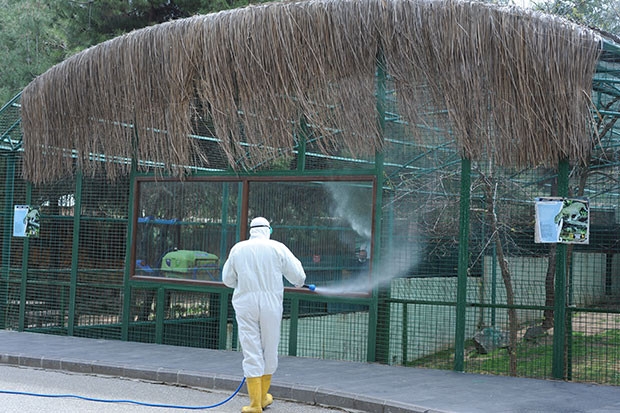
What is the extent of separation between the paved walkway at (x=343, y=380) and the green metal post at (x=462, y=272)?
0.98 ft

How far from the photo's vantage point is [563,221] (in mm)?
9039

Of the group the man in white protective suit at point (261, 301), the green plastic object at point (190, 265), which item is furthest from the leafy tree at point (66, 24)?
the man in white protective suit at point (261, 301)

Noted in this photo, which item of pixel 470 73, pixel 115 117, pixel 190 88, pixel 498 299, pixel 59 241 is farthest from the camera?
pixel 59 241

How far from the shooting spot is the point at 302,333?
1055 centimetres

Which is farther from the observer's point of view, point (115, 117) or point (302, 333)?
point (115, 117)

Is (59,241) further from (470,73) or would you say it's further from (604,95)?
(604,95)

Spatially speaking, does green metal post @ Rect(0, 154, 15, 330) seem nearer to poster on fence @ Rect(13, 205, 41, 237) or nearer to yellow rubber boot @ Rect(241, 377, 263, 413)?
poster on fence @ Rect(13, 205, 41, 237)

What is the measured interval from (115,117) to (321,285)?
13.5 ft

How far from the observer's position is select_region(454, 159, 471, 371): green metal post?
30.9 ft

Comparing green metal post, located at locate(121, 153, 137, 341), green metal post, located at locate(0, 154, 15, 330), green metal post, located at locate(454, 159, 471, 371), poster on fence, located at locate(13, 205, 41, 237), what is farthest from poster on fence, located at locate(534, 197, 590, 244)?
green metal post, located at locate(0, 154, 15, 330)

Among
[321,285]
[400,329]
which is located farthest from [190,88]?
[400,329]

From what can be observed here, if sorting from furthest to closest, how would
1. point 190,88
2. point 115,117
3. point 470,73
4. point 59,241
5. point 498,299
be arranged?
1. point 59,241
2. point 115,117
3. point 190,88
4. point 498,299
5. point 470,73

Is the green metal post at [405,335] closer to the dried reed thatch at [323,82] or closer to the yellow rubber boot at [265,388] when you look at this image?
the dried reed thatch at [323,82]

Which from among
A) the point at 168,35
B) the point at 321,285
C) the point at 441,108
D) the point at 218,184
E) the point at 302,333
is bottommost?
the point at 302,333
